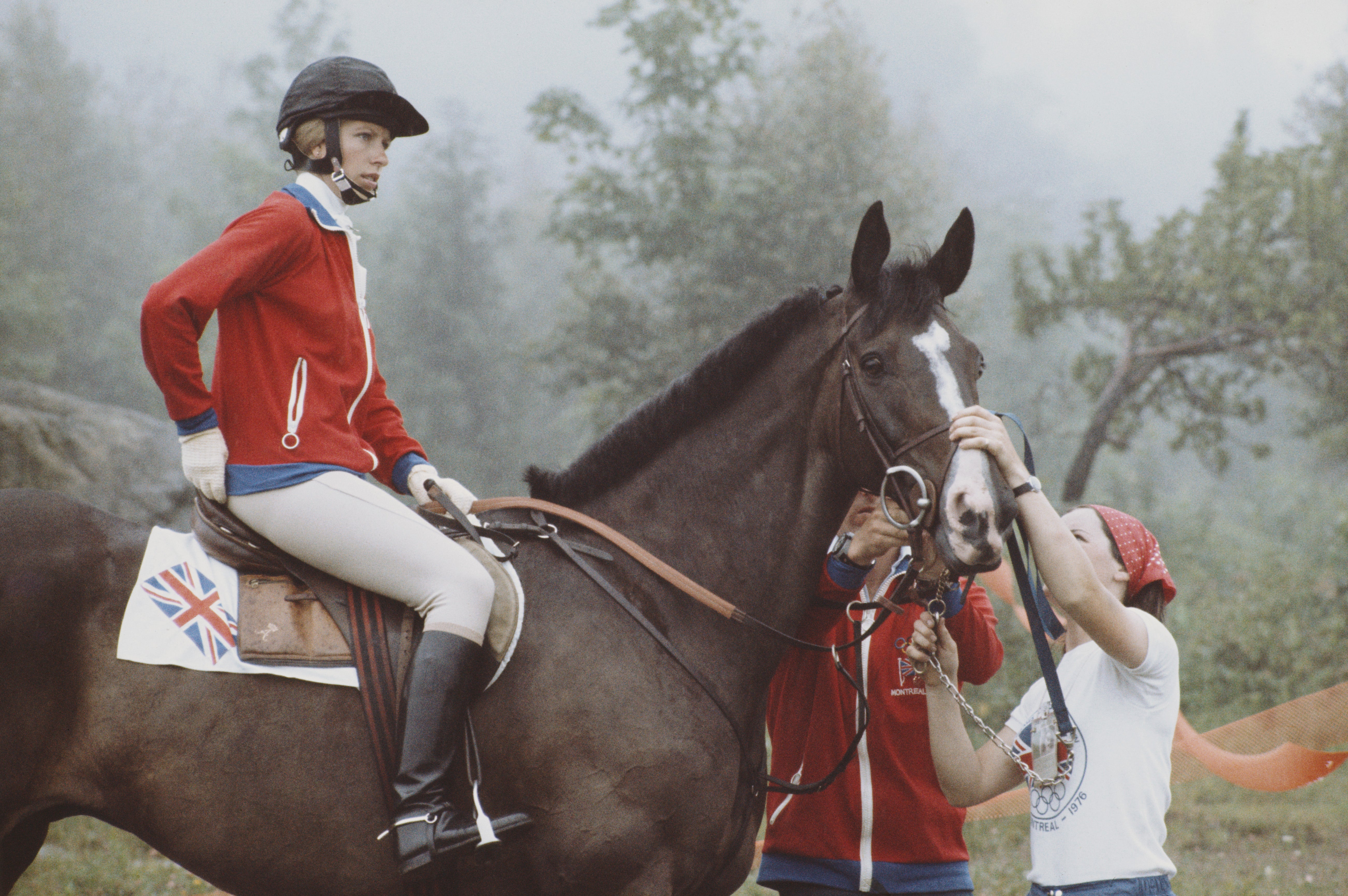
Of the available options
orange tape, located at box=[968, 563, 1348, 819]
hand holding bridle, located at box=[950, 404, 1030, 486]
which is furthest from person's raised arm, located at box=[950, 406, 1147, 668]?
orange tape, located at box=[968, 563, 1348, 819]

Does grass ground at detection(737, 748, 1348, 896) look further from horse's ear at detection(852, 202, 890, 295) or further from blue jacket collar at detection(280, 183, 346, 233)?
blue jacket collar at detection(280, 183, 346, 233)

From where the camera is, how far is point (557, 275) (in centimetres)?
4553

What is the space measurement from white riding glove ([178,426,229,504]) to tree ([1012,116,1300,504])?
14306 millimetres

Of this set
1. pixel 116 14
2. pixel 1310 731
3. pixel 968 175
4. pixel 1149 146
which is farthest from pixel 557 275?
pixel 1149 146

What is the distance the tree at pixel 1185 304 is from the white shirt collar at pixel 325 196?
546 inches

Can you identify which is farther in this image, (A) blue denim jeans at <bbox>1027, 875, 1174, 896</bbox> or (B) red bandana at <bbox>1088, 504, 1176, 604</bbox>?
(B) red bandana at <bbox>1088, 504, 1176, 604</bbox>

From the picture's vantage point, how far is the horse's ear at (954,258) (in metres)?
2.85

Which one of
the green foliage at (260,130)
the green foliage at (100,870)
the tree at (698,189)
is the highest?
the green foliage at (260,130)

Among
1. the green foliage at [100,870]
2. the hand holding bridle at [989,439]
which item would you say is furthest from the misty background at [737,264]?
the green foliage at [100,870]

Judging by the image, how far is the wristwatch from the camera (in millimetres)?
3020

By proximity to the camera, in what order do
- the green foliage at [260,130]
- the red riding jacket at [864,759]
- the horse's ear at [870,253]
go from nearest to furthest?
1. the horse's ear at [870,253]
2. the red riding jacket at [864,759]
3. the green foliage at [260,130]

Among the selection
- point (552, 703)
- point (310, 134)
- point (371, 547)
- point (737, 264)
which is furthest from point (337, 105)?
point (737, 264)

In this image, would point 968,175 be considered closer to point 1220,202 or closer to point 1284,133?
point 1284,133

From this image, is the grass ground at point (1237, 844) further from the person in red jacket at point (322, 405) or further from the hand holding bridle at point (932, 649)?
the person in red jacket at point (322, 405)
